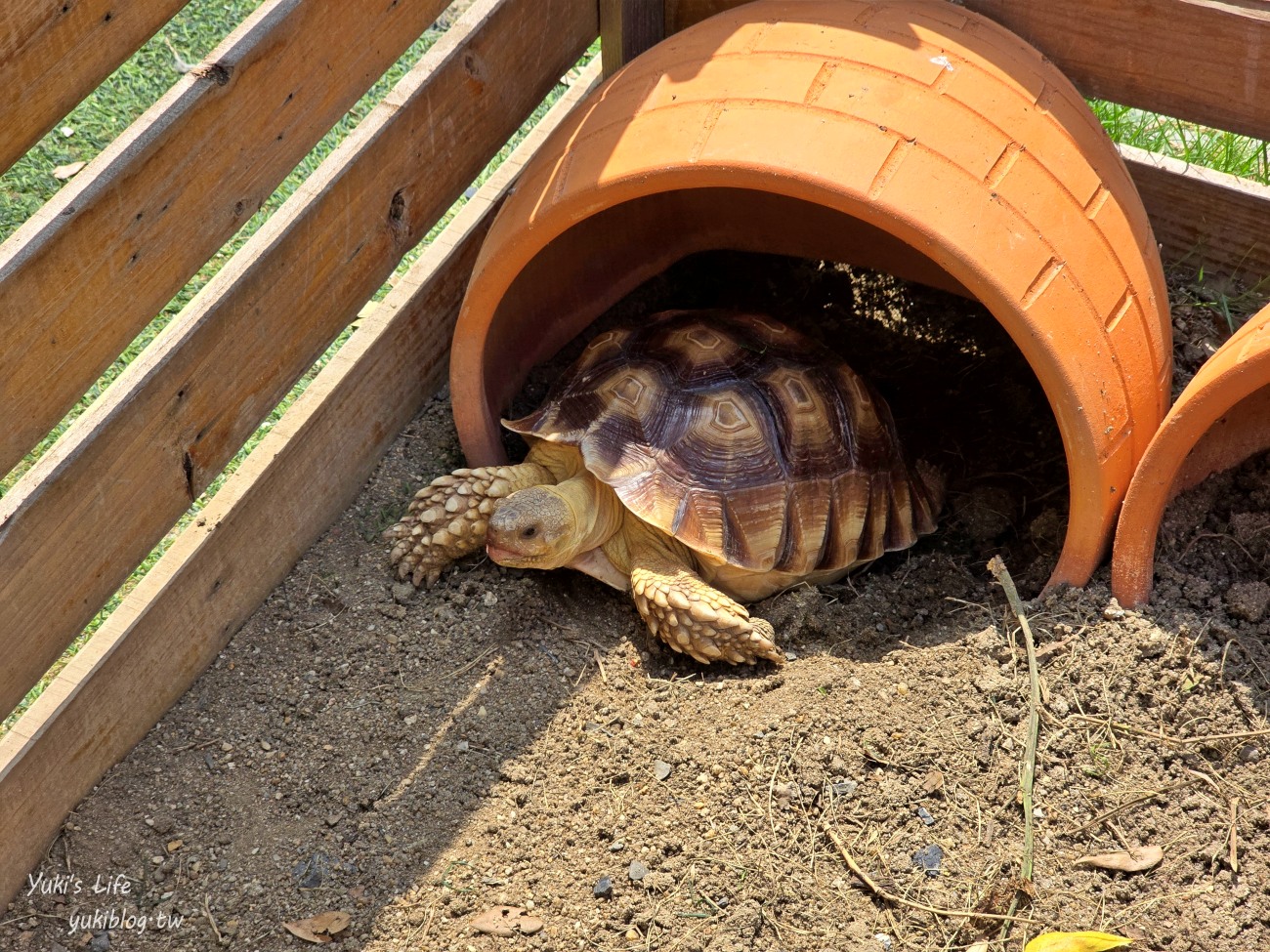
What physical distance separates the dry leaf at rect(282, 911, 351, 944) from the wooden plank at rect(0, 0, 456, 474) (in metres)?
1.03

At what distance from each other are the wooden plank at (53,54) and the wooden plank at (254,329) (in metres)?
0.54

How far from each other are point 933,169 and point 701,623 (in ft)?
3.69

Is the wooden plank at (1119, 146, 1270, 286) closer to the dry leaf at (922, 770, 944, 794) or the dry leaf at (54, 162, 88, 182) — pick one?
the dry leaf at (922, 770, 944, 794)

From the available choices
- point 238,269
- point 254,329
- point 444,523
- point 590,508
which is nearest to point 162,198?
point 238,269

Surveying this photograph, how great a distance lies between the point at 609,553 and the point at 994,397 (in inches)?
49.3

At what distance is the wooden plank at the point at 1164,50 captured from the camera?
2.71m

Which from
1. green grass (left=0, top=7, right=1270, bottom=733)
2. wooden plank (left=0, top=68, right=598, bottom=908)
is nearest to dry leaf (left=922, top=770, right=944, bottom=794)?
wooden plank (left=0, top=68, right=598, bottom=908)

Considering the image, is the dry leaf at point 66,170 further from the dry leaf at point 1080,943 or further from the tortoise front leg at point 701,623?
the dry leaf at point 1080,943

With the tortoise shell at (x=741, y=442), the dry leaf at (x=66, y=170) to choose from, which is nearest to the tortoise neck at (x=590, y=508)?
the tortoise shell at (x=741, y=442)

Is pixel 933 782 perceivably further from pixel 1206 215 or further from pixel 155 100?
pixel 155 100

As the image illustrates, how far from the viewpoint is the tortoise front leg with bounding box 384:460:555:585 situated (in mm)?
2873

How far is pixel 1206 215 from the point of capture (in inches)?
127

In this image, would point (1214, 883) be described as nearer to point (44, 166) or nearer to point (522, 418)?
point (522, 418)

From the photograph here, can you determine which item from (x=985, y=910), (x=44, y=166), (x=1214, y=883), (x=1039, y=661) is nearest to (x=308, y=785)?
(x=985, y=910)
